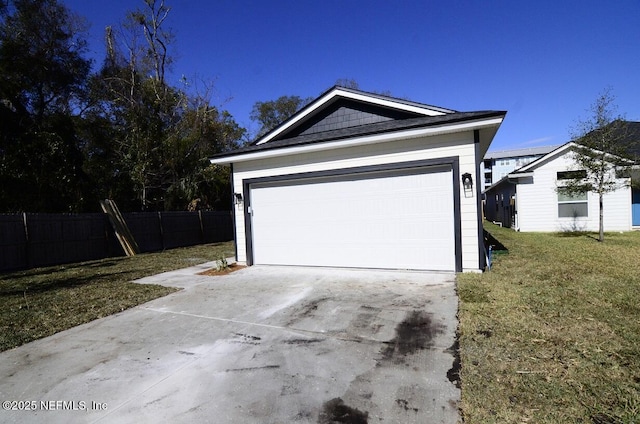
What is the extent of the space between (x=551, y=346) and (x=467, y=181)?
3794mm

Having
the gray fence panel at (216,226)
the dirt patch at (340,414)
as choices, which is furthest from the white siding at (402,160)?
the gray fence panel at (216,226)

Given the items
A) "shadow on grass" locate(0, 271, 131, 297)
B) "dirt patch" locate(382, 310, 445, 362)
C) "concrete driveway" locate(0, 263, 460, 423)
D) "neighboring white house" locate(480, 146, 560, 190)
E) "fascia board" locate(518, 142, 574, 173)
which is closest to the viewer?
"concrete driveway" locate(0, 263, 460, 423)

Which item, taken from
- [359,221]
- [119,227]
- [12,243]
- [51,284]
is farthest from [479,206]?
[12,243]

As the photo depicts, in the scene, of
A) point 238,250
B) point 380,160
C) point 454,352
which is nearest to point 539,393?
point 454,352

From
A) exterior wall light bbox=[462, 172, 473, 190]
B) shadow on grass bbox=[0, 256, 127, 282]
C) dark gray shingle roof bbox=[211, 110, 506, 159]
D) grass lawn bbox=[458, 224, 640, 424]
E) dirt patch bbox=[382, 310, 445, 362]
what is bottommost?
shadow on grass bbox=[0, 256, 127, 282]

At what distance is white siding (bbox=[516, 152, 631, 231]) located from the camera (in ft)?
43.1

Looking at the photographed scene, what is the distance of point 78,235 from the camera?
1116 cm

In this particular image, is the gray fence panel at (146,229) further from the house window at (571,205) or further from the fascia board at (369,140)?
the house window at (571,205)

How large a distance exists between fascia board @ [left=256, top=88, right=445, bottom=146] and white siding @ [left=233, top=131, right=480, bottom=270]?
1.30 m

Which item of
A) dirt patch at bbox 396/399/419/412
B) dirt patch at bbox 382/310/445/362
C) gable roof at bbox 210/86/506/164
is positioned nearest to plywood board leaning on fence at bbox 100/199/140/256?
gable roof at bbox 210/86/506/164

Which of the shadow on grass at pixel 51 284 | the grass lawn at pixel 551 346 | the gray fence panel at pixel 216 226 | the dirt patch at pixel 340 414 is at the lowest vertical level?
the dirt patch at pixel 340 414

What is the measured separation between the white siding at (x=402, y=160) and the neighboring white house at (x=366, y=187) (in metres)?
0.02

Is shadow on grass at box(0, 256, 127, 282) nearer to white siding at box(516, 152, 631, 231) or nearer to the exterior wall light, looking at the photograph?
the exterior wall light

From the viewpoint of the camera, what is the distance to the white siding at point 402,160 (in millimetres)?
6422
